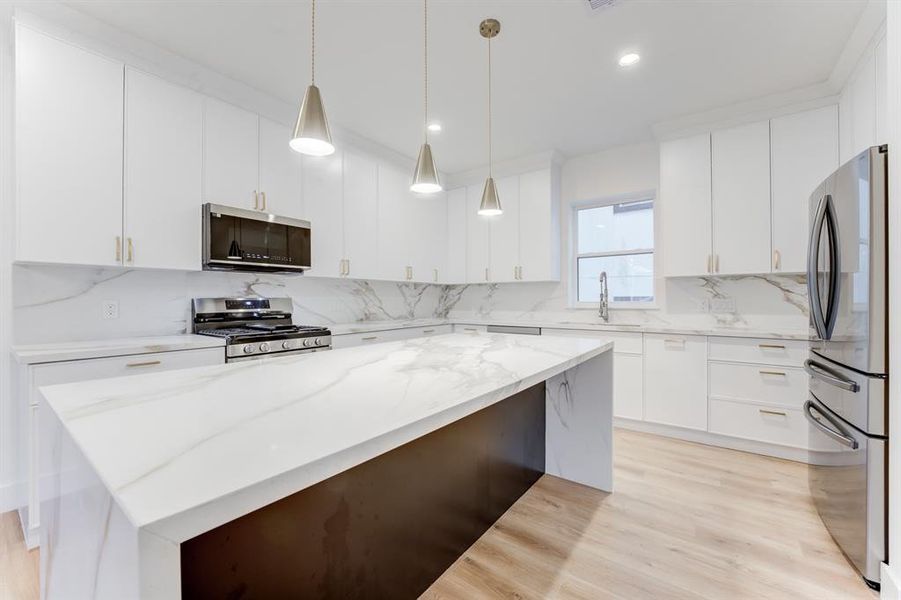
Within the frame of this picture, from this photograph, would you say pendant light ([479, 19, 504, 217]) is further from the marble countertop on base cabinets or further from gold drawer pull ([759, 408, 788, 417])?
gold drawer pull ([759, 408, 788, 417])

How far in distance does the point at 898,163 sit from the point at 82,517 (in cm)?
265

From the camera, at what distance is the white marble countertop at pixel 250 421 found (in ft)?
1.84

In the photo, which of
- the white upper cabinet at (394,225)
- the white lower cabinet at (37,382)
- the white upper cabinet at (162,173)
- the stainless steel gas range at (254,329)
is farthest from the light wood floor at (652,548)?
the white upper cabinet at (394,225)

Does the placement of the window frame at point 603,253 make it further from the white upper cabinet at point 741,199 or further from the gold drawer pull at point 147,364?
the gold drawer pull at point 147,364

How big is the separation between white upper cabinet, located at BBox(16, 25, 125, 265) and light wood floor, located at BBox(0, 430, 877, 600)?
4.90ft

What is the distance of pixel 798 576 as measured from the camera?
5.35 ft

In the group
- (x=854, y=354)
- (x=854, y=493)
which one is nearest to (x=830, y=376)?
(x=854, y=354)

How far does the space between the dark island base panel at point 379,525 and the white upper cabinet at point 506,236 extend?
232cm

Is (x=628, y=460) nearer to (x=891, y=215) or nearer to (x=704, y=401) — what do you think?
(x=704, y=401)

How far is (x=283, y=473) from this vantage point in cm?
62

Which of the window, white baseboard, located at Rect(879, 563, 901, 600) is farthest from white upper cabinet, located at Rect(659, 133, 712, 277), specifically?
white baseboard, located at Rect(879, 563, 901, 600)


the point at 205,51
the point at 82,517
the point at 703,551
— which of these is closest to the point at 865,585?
the point at 703,551

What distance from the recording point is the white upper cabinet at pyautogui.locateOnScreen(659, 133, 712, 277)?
3.28 metres

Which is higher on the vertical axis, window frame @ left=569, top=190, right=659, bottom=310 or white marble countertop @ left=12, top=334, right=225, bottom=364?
window frame @ left=569, top=190, right=659, bottom=310
